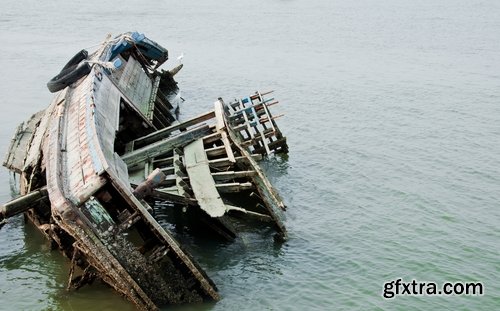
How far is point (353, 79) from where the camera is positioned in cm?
3134

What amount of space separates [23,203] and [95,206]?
8.21 feet

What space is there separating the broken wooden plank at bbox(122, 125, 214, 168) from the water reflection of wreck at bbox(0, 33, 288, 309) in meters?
0.03

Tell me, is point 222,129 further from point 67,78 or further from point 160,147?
point 67,78

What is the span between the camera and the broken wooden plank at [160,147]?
13695mm

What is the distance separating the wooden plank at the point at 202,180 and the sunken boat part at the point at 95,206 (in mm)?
1456

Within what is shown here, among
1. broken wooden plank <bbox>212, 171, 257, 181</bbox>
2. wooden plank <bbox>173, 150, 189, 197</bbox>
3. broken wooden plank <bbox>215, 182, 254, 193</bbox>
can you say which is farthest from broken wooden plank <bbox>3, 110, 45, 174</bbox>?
broken wooden plank <bbox>215, 182, 254, 193</bbox>

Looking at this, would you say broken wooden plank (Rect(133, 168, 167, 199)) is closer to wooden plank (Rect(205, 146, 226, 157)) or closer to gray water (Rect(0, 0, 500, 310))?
gray water (Rect(0, 0, 500, 310))

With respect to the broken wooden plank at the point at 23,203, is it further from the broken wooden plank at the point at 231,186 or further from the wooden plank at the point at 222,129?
the wooden plank at the point at 222,129

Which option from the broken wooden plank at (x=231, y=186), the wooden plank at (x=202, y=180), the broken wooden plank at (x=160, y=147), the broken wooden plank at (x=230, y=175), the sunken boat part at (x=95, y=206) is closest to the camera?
the sunken boat part at (x=95, y=206)

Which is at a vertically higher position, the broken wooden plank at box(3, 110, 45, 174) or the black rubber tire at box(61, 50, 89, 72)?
the black rubber tire at box(61, 50, 89, 72)

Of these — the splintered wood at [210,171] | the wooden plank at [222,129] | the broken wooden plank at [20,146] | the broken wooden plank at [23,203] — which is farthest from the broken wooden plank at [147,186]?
the broken wooden plank at [20,146]

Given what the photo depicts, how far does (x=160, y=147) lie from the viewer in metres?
14.1

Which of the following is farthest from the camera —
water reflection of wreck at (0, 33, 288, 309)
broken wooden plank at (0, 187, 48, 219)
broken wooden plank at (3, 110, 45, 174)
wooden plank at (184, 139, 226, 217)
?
broken wooden plank at (3, 110, 45, 174)

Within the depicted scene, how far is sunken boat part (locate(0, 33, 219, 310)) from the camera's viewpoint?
9203 millimetres
